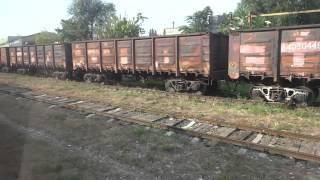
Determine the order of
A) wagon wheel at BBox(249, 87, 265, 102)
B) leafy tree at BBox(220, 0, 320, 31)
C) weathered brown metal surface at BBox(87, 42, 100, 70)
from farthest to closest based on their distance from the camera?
leafy tree at BBox(220, 0, 320, 31) → weathered brown metal surface at BBox(87, 42, 100, 70) → wagon wheel at BBox(249, 87, 265, 102)

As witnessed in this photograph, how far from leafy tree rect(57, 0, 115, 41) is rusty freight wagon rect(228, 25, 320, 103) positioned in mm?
57983

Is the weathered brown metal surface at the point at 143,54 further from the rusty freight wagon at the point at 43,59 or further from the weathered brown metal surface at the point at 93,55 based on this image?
the rusty freight wagon at the point at 43,59

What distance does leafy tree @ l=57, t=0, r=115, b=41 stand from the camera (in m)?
68.4

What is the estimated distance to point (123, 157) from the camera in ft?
23.6

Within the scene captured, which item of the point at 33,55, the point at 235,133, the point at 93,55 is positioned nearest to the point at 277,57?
the point at 235,133

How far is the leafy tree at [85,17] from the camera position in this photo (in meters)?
68.4

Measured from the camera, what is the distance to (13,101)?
48.6 ft

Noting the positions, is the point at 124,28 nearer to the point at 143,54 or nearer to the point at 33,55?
the point at 33,55

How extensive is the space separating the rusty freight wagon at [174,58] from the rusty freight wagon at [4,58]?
1782 cm

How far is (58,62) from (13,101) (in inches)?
439

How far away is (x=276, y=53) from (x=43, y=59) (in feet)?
66.8

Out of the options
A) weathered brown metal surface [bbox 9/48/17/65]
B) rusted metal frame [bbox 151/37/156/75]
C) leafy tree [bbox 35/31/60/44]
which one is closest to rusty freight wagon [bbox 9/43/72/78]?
weathered brown metal surface [bbox 9/48/17/65]

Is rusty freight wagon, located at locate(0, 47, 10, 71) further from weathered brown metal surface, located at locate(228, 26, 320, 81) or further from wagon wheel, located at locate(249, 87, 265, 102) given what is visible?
wagon wheel, located at locate(249, 87, 265, 102)

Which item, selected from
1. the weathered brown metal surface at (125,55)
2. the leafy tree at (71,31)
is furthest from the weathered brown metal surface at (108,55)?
the leafy tree at (71,31)
